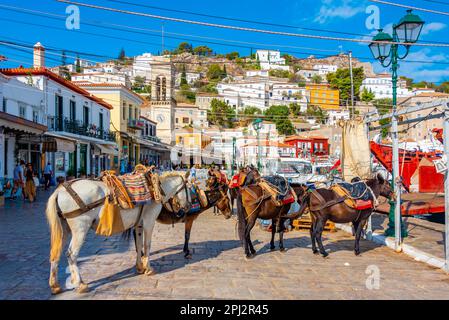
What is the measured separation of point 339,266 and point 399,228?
230 centimetres

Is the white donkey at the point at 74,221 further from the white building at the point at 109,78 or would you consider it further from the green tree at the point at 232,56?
the green tree at the point at 232,56

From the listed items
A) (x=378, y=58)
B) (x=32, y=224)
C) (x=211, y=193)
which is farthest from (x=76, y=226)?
(x=378, y=58)

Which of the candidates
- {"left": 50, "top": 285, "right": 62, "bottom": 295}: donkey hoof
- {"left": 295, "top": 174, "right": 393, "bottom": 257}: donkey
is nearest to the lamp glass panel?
{"left": 295, "top": 174, "right": 393, "bottom": 257}: donkey

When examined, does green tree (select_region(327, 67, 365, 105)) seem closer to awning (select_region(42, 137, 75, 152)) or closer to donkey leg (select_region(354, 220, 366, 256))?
awning (select_region(42, 137, 75, 152))

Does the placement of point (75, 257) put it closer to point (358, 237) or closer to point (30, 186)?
point (358, 237)

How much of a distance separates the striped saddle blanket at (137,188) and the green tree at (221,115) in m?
82.7

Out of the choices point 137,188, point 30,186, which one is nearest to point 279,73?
point 30,186

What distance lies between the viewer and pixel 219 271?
6.29m

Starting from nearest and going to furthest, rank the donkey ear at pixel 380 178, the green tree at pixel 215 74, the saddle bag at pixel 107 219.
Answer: the saddle bag at pixel 107 219 → the donkey ear at pixel 380 178 → the green tree at pixel 215 74

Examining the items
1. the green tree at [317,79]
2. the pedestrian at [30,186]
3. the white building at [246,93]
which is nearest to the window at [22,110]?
the pedestrian at [30,186]

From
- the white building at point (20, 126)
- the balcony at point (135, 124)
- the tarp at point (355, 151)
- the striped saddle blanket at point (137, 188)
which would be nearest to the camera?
the striped saddle blanket at point (137, 188)

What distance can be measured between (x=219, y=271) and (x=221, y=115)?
84688mm

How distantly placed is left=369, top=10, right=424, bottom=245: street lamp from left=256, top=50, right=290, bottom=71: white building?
15244 centimetres

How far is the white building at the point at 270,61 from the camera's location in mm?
159712
